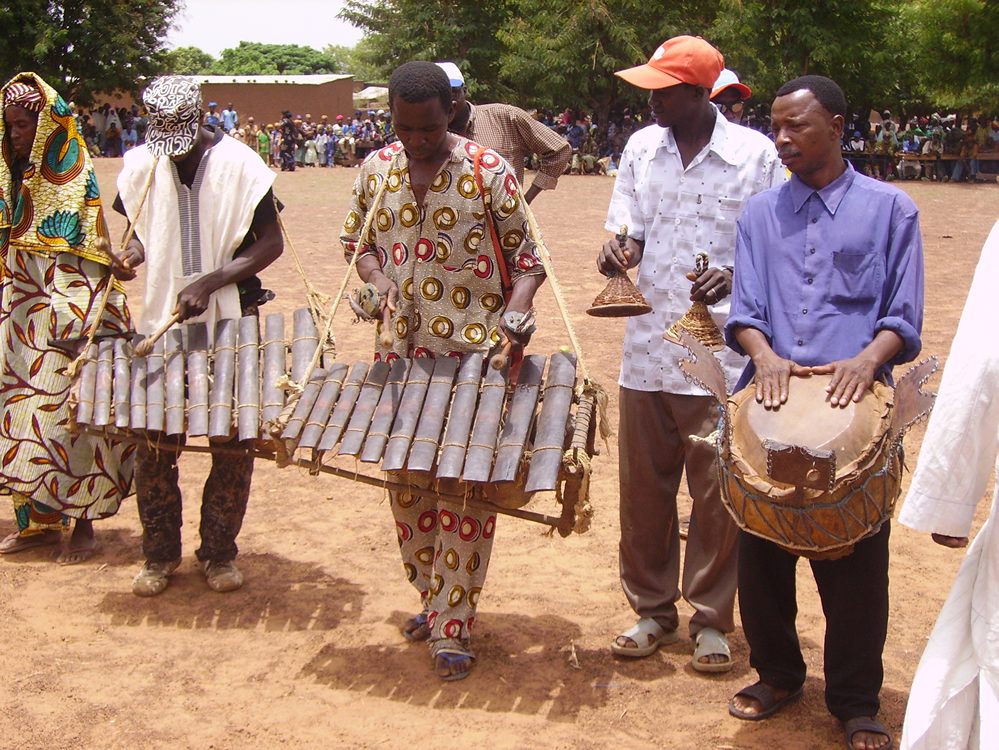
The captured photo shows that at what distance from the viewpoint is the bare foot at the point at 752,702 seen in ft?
11.5

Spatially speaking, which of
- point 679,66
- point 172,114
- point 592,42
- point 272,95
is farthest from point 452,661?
point 272,95

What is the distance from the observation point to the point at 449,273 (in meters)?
3.81

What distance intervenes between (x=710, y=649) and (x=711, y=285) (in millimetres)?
1406

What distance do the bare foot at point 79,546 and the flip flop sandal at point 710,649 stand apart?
2986mm

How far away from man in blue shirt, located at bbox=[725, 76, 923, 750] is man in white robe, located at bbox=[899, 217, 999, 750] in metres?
0.41

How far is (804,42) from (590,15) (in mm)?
7618

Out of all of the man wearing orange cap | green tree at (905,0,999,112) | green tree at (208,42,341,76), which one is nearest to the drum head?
the man wearing orange cap

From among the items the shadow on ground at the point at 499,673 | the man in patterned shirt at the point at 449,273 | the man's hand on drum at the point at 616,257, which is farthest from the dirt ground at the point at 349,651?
the man's hand on drum at the point at 616,257

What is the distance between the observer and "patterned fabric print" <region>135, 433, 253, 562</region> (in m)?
4.54

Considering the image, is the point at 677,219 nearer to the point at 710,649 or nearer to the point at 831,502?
the point at 831,502

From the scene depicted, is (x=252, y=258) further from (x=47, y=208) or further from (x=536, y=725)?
(x=536, y=725)

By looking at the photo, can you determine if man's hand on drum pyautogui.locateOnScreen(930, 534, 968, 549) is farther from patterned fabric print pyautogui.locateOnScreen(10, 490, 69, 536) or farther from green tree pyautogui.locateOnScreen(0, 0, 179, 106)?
green tree pyautogui.locateOnScreen(0, 0, 179, 106)

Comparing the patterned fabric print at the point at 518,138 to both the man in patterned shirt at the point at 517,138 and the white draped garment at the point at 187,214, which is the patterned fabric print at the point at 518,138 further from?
the white draped garment at the point at 187,214

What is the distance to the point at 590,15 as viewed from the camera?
34594 millimetres
